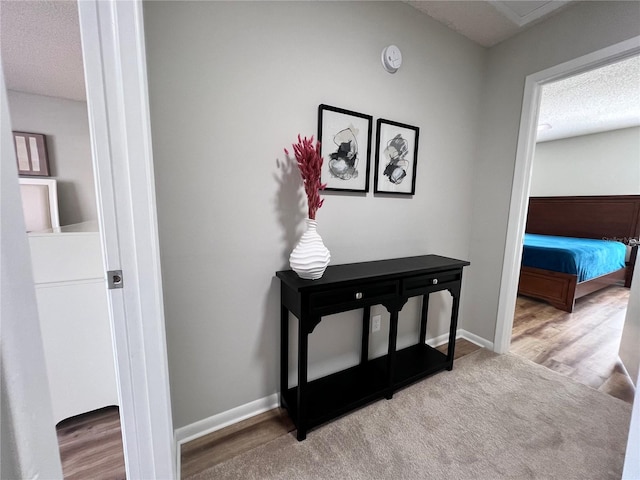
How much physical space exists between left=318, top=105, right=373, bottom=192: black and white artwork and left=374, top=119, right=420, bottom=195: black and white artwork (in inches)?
4.1

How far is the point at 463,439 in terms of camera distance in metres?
1.35

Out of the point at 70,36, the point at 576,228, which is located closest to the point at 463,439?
the point at 70,36

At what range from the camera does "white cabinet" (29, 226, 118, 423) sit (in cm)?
126

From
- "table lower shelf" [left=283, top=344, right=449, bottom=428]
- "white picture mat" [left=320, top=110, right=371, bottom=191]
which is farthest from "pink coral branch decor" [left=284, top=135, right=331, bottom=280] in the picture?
"table lower shelf" [left=283, top=344, right=449, bottom=428]

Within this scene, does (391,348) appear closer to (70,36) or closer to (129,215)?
(129,215)

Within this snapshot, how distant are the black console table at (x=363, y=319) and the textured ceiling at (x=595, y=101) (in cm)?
200

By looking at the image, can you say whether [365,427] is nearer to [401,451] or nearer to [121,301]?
[401,451]

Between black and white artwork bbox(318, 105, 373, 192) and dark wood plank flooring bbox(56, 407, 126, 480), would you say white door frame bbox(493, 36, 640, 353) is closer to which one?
black and white artwork bbox(318, 105, 373, 192)

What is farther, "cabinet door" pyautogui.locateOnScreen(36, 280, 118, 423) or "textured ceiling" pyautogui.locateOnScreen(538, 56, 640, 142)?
"textured ceiling" pyautogui.locateOnScreen(538, 56, 640, 142)

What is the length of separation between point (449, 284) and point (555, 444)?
3.06 ft

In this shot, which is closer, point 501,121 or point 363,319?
point 363,319

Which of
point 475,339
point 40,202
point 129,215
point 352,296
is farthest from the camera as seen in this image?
point 475,339

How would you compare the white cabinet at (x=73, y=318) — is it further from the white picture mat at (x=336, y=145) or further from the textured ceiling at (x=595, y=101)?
the textured ceiling at (x=595, y=101)

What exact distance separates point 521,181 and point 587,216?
12.5ft
